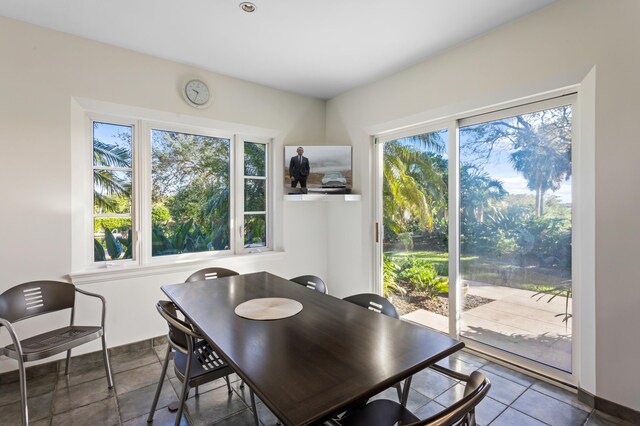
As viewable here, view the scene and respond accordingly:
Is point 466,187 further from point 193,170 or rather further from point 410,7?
point 193,170

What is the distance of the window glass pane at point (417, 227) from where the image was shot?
10.6 ft

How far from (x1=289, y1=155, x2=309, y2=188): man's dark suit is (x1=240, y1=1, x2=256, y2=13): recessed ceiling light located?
1.82 metres

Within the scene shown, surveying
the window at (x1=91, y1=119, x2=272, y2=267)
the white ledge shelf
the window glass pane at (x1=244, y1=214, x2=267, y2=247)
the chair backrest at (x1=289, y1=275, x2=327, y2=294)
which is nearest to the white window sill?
the window at (x1=91, y1=119, x2=272, y2=267)

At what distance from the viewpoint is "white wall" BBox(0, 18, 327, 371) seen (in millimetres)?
2506

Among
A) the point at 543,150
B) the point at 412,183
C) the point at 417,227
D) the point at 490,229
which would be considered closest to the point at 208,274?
the point at 417,227

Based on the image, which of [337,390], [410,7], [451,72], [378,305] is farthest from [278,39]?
[337,390]

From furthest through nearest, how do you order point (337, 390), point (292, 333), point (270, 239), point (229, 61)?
point (270, 239) → point (229, 61) → point (292, 333) → point (337, 390)

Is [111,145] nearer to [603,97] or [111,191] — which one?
[111,191]

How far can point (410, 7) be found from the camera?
236 centimetres

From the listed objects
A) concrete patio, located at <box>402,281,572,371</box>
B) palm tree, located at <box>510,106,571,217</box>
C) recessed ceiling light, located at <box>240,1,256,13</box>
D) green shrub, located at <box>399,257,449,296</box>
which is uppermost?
recessed ceiling light, located at <box>240,1,256,13</box>

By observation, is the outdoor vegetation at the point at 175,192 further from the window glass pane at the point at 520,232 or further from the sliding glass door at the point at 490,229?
the window glass pane at the point at 520,232

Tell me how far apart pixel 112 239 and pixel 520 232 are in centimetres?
373

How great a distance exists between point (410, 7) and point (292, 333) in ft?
7.91

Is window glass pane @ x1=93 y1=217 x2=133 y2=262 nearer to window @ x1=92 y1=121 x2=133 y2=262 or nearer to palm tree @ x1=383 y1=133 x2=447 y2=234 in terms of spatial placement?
window @ x1=92 y1=121 x2=133 y2=262
